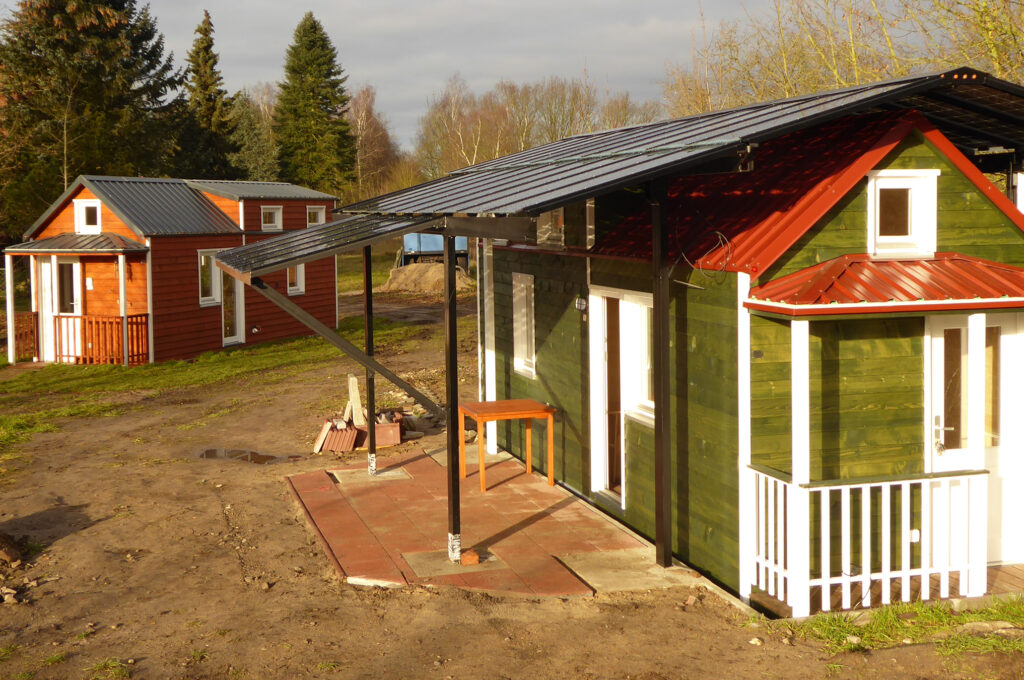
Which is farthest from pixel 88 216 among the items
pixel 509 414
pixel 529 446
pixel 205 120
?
pixel 205 120

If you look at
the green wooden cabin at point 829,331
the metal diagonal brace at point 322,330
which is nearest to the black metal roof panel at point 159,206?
the metal diagonal brace at point 322,330

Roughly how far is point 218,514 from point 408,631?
155 inches

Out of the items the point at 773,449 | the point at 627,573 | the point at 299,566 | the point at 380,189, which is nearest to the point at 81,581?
the point at 299,566

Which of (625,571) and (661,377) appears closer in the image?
(661,377)

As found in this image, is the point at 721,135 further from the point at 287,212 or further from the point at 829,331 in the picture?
the point at 287,212

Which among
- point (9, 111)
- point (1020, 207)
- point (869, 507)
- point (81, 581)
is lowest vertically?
point (81, 581)

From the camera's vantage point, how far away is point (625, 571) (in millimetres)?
7652

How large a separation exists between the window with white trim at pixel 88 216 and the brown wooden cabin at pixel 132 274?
27mm

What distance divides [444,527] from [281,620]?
2.44 metres

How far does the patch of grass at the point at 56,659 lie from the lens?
6055 mm

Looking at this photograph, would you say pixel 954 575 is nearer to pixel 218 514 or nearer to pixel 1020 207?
pixel 1020 207

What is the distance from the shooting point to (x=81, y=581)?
7.75m

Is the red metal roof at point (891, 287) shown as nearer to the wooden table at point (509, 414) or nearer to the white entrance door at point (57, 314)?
the wooden table at point (509, 414)

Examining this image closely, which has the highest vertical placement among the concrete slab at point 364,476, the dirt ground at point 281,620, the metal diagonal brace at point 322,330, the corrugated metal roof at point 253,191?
the corrugated metal roof at point 253,191
